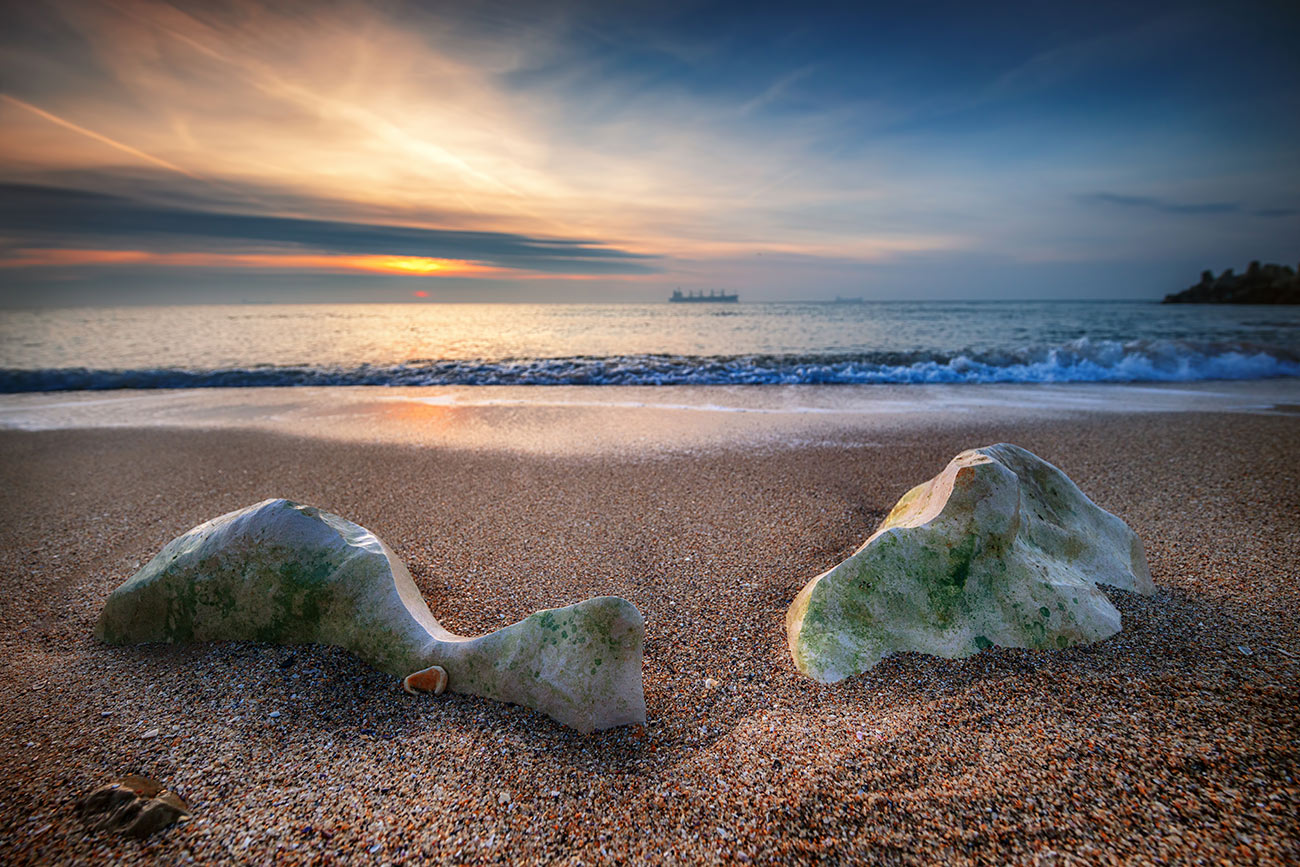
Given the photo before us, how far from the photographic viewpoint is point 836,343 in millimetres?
19484

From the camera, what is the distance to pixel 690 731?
213cm

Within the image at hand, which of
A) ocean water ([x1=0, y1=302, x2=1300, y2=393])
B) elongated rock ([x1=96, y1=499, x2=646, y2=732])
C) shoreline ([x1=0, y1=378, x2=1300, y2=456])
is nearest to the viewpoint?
elongated rock ([x1=96, y1=499, x2=646, y2=732])

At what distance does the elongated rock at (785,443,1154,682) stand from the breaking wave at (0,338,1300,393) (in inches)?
370

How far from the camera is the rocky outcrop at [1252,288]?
153 feet

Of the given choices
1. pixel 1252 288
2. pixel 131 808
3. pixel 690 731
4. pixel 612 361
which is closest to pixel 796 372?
pixel 612 361

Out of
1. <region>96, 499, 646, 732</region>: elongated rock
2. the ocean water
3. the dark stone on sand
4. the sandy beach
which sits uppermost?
<region>96, 499, 646, 732</region>: elongated rock

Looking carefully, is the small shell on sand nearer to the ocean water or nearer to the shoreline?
the shoreline

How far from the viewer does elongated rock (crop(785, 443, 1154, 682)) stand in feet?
8.10

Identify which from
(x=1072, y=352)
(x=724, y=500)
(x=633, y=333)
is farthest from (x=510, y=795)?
(x=633, y=333)

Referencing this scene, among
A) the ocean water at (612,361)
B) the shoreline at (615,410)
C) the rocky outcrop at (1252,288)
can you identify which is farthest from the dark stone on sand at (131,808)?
the rocky outcrop at (1252,288)

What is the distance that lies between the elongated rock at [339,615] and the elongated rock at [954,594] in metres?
0.93

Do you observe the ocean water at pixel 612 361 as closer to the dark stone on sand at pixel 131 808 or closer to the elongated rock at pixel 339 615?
the elongated rock at pixel 339 615

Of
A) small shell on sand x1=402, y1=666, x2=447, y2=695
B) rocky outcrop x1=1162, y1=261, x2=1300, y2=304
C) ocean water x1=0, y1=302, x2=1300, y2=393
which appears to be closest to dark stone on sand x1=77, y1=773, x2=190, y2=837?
small shell on sand x1=402, y1=666, x2=447, y2=695

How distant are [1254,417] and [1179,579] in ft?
22.8
